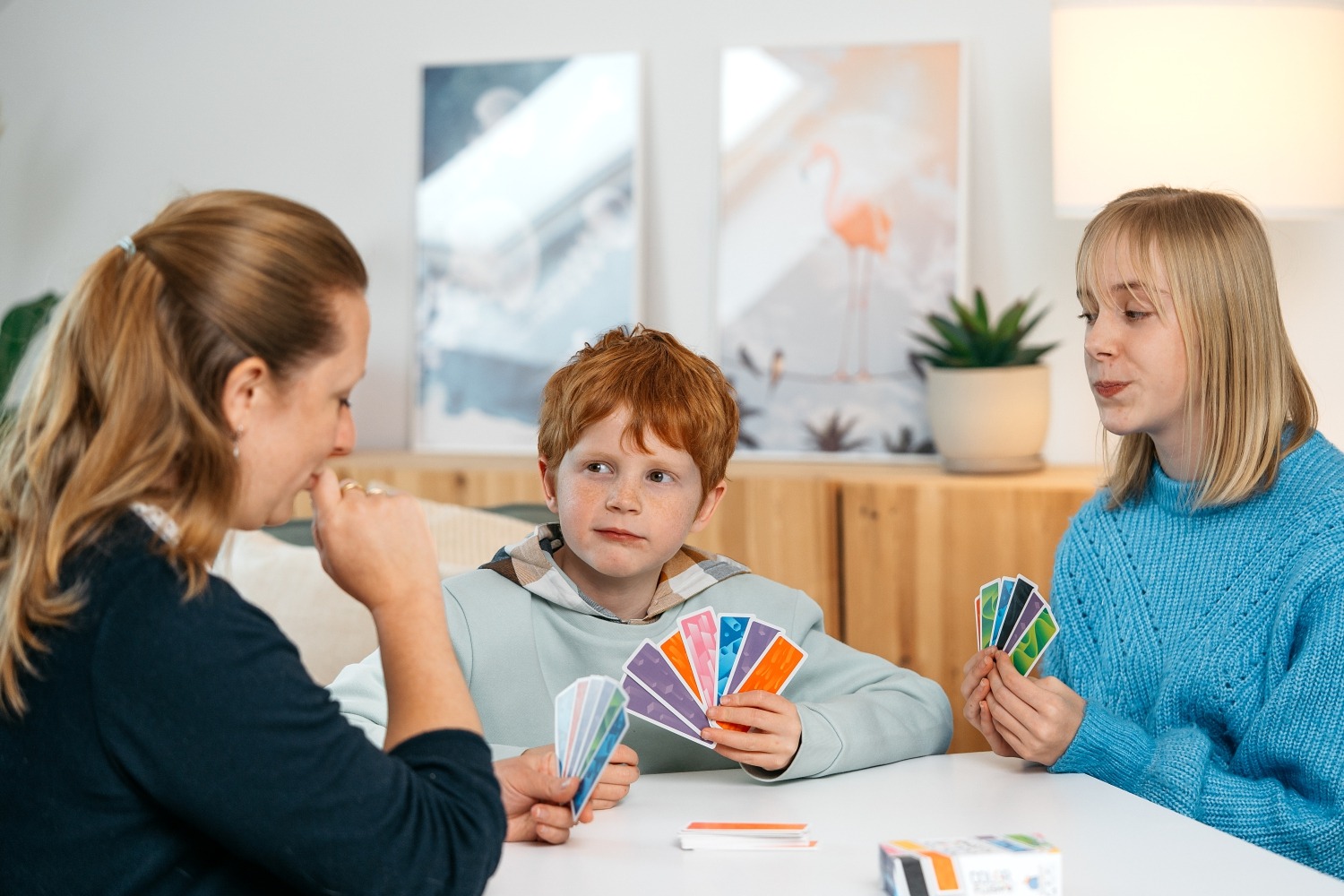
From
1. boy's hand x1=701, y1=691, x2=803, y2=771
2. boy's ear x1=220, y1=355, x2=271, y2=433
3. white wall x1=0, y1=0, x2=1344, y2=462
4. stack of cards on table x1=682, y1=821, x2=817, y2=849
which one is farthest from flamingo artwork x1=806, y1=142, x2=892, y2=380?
boy's ear x1=220, y1=355, x2=271, y2=433

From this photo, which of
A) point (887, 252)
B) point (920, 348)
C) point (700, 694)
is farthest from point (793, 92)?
point (700, 694)

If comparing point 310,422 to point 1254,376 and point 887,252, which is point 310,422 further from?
point 887,252

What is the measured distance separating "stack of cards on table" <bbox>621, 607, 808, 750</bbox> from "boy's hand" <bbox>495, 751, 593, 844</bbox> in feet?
0.42

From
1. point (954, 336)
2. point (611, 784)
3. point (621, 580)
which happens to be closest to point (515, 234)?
point (954, 336)

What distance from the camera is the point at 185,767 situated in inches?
39.2

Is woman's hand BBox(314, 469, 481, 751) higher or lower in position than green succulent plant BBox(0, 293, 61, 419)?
lower

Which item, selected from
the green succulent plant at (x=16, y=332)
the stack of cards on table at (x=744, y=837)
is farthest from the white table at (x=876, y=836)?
the green succulent plant at (x=16, y=332)

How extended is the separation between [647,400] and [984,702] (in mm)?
590

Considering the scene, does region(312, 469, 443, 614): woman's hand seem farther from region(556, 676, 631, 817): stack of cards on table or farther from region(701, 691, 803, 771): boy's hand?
region(701, 691, 803, 771): boy's hand

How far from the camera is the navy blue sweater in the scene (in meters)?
1.00

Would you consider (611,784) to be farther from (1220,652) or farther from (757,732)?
(1220,652)

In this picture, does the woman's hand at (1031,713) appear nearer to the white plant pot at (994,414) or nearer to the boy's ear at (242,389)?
the boy's ear at (242,389)

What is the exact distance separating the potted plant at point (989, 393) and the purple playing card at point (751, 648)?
160 centimetres

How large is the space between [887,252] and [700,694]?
205 centimetres
